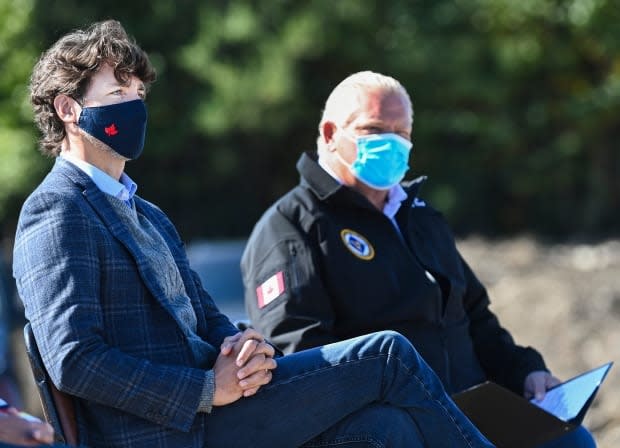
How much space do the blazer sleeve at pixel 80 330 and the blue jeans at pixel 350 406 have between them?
0.17 meters

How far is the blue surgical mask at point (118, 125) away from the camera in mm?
3006

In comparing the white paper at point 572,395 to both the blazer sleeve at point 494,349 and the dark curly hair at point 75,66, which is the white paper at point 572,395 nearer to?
the blazer sleeve at point 494,349

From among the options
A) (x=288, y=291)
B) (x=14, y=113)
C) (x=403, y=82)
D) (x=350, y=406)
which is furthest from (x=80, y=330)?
(x=403, y=82)

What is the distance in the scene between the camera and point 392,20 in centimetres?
1845

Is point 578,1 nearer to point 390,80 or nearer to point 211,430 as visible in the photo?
point 390,80

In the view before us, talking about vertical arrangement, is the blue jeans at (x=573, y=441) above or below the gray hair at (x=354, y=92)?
below

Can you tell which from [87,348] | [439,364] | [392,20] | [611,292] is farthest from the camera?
[392,20]

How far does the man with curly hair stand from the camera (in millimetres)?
2768

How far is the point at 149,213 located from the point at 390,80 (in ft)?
4.18

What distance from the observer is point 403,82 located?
1814 cm

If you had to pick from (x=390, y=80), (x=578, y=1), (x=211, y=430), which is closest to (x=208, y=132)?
Answer: (x=578, y=1)

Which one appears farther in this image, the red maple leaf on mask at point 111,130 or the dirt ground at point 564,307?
the dirt ground at point 564,307

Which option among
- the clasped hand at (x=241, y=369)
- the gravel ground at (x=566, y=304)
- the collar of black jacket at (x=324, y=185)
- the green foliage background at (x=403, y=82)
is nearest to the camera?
the clasped hand at (x=241, y=369)

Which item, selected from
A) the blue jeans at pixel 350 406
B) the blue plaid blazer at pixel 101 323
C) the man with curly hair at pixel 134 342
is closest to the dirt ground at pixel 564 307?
the blue jeans at pixel 350 406
